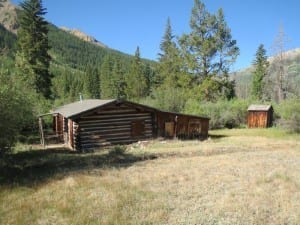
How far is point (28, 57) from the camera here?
132ft

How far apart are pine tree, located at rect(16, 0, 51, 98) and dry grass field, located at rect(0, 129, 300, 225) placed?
Answer: 19346 millimetres

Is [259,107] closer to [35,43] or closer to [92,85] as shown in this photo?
[35,43]

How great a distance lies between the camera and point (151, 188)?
1466 cm

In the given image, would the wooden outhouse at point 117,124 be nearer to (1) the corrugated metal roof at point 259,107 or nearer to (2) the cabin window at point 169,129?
(2) the cabin window at point 169,129

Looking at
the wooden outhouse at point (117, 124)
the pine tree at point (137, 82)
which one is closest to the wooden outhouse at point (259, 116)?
the wooden outhouse at point (117, 124)

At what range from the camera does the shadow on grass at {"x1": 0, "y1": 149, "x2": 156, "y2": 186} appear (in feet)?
53.8

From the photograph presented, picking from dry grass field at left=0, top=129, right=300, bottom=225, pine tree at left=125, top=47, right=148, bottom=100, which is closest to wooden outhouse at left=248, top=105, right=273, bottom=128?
dry grass field at left=0, top=129, right=300, bottom=225

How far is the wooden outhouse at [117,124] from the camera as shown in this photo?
2739cm

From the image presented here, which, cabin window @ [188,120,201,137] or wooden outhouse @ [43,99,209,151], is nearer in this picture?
wooden outhouse @ [43,99,209,151]

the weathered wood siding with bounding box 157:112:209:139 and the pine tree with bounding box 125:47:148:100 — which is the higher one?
the pine tree with bounding box 125:47:148:100

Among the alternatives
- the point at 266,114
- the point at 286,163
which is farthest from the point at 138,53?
the point at 286,163

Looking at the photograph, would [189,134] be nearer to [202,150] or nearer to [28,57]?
[202,150]

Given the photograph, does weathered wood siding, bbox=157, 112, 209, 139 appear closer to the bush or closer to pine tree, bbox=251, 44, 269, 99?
the bush

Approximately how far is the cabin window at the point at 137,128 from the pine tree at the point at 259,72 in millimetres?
43946
